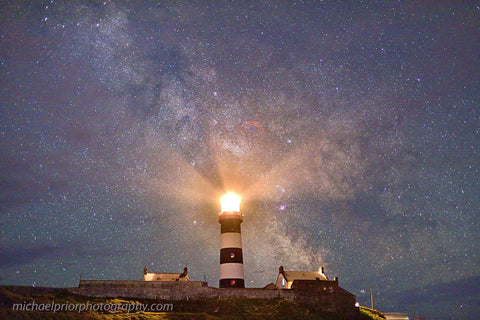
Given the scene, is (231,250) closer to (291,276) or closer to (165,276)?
(291,276)

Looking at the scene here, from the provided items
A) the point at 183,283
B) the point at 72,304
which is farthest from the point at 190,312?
the point at 72,304

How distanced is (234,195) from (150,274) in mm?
20675

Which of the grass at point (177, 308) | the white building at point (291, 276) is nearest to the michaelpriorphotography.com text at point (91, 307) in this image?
the grass at point (177, 308)

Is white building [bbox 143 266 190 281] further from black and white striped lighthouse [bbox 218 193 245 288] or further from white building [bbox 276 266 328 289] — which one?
black and white striped lighthouse [bbox 218 193 245 288]

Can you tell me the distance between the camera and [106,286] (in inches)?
1451

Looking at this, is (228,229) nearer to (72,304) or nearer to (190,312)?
(190,312)

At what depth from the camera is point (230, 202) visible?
4547cm

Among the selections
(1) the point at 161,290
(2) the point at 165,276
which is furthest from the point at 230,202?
(2) the point at 165,276

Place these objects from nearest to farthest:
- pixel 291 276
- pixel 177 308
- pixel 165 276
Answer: pixel 177 308, pixel 291 276, pixel 165 276

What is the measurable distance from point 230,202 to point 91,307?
18.1 meters

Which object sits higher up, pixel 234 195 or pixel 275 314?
pixel 234 195

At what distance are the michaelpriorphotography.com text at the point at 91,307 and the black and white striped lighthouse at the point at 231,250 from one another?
23.1 ft

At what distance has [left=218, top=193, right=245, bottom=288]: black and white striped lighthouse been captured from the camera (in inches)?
1658

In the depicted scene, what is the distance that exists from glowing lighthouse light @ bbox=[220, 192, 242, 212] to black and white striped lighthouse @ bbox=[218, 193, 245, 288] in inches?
14.1
